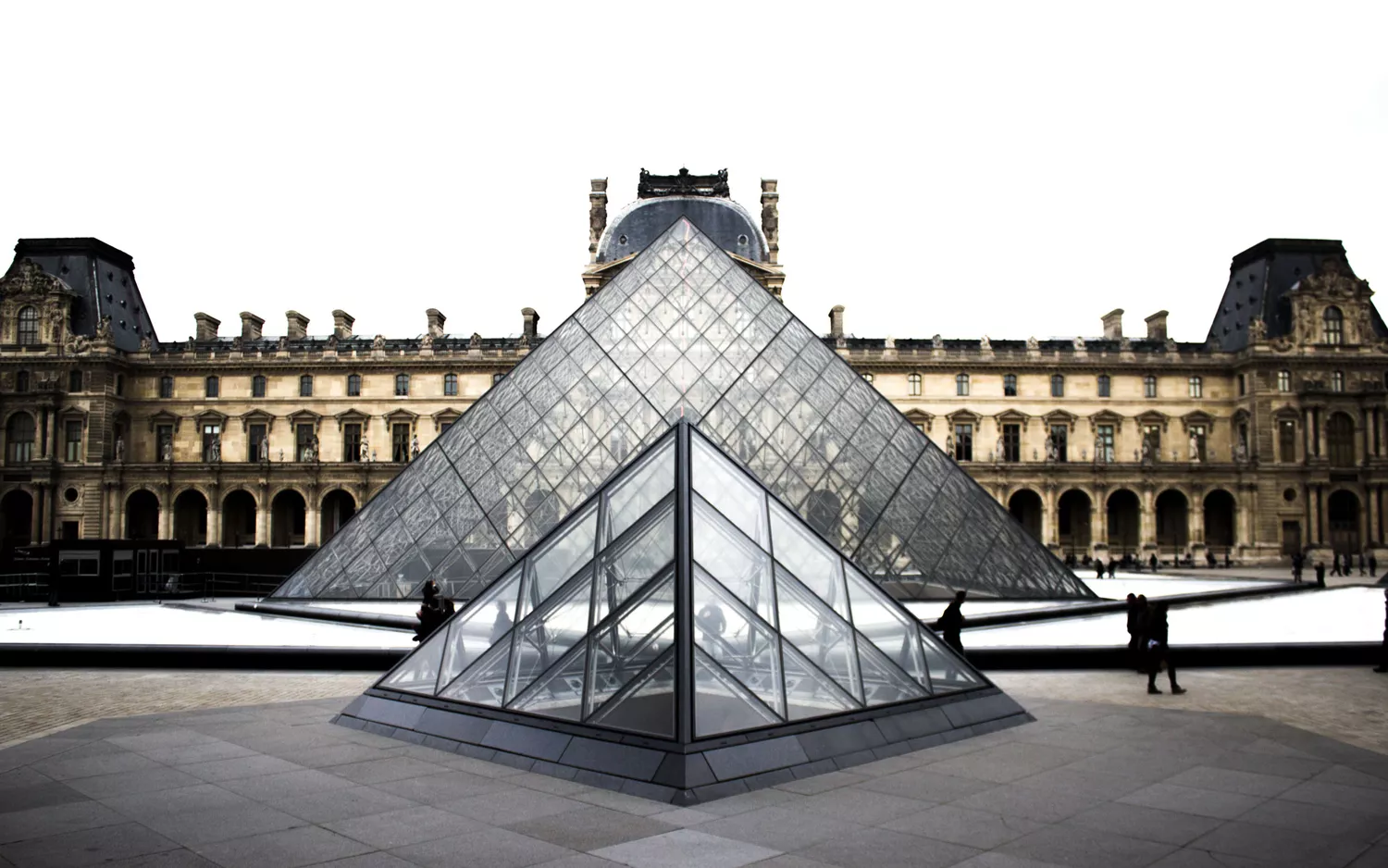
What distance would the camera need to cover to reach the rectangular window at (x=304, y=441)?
148 feet

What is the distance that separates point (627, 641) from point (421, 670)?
2145mm

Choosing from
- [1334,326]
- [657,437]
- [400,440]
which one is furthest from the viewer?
[400,440]

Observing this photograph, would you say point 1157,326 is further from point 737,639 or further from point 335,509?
point 737,639

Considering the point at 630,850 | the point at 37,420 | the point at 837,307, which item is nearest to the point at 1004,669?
the point at 630,850

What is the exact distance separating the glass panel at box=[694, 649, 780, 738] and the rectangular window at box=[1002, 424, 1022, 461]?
135ft

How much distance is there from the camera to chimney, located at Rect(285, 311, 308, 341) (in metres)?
47.2

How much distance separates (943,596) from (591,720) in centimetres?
1119

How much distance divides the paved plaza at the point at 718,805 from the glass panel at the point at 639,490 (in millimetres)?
1822

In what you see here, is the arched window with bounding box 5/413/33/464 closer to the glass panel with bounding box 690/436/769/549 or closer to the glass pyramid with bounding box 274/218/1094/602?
the glass pyramid with bounding box 274/218/1094/602

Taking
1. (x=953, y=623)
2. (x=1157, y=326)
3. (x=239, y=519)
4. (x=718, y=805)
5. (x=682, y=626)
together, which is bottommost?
(x=718, y=805)

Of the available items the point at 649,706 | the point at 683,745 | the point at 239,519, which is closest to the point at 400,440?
the point at 239,519

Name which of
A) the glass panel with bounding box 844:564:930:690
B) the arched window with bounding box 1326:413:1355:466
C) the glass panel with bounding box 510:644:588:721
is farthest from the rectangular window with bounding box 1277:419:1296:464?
the glass panel with bounding box 510:644:588:721

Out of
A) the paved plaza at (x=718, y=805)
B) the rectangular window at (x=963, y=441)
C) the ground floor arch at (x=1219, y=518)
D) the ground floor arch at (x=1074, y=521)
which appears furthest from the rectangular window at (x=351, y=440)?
the paved plaza at (x=718, y=805)

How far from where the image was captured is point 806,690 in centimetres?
617
